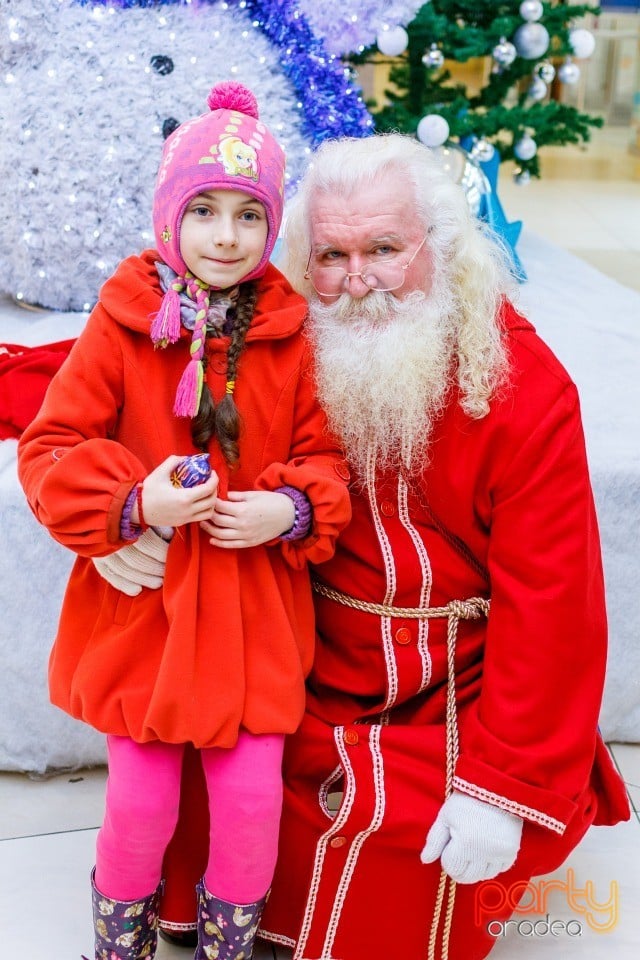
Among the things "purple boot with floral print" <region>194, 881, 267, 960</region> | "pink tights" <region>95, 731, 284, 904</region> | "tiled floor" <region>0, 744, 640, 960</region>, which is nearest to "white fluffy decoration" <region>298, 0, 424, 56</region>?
"tiled floor" <region>0, 744, 640, 960</region>

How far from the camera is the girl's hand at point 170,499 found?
1155 millimetres

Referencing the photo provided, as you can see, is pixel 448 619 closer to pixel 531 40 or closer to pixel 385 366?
pixel 385 366

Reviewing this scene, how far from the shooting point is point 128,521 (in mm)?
1175

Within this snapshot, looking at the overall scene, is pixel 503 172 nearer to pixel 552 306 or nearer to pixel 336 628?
pixel 552 306

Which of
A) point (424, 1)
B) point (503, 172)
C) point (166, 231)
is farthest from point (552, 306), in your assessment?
point (503, 172)

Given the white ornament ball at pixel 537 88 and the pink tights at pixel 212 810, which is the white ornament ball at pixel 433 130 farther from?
the pink tights at pixel 212 810

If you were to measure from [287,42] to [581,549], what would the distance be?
177 centimetres

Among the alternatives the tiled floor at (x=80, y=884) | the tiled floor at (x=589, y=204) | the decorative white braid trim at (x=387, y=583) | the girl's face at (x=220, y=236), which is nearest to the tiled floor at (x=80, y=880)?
the tiled floor at (x=80, y=884)

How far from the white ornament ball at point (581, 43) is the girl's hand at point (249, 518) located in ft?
8.37

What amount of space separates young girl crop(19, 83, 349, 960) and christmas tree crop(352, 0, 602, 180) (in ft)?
5.99

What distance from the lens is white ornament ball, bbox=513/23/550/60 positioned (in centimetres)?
313

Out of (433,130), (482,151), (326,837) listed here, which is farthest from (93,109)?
(326,837)

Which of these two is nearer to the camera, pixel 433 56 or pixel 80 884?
pixel 80 884

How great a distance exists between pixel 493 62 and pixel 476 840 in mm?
2706
